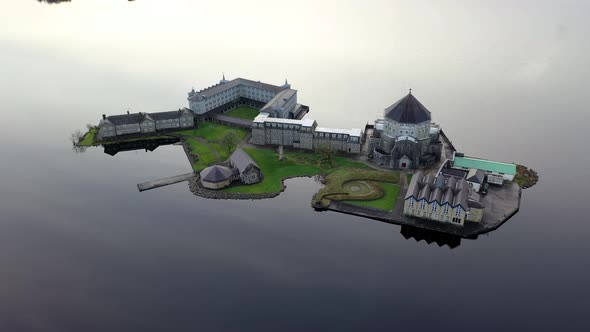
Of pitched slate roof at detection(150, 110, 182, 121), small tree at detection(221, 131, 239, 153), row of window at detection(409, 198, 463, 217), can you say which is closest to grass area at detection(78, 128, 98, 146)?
pitched slate roof at detection(150, 110, 182, 121)

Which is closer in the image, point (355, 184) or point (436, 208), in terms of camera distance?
point (436, 208)

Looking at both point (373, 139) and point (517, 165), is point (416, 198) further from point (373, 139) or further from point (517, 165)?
point (517, 165)

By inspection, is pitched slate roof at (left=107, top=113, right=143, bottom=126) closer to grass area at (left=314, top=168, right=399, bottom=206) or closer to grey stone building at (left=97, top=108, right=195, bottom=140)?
grey stone building at (left=97, top=108, right=195, bottom=140)

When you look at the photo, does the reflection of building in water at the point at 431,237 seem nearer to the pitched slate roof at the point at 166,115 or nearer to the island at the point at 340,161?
the island at the point at 340,161

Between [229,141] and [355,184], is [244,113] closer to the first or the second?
[229,141]

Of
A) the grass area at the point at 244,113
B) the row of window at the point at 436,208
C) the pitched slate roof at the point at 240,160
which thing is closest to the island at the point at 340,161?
the row of window at the point at 436,208

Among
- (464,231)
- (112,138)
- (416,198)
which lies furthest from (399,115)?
(112,138)

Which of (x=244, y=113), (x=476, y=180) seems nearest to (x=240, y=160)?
(x=244, y=113)
